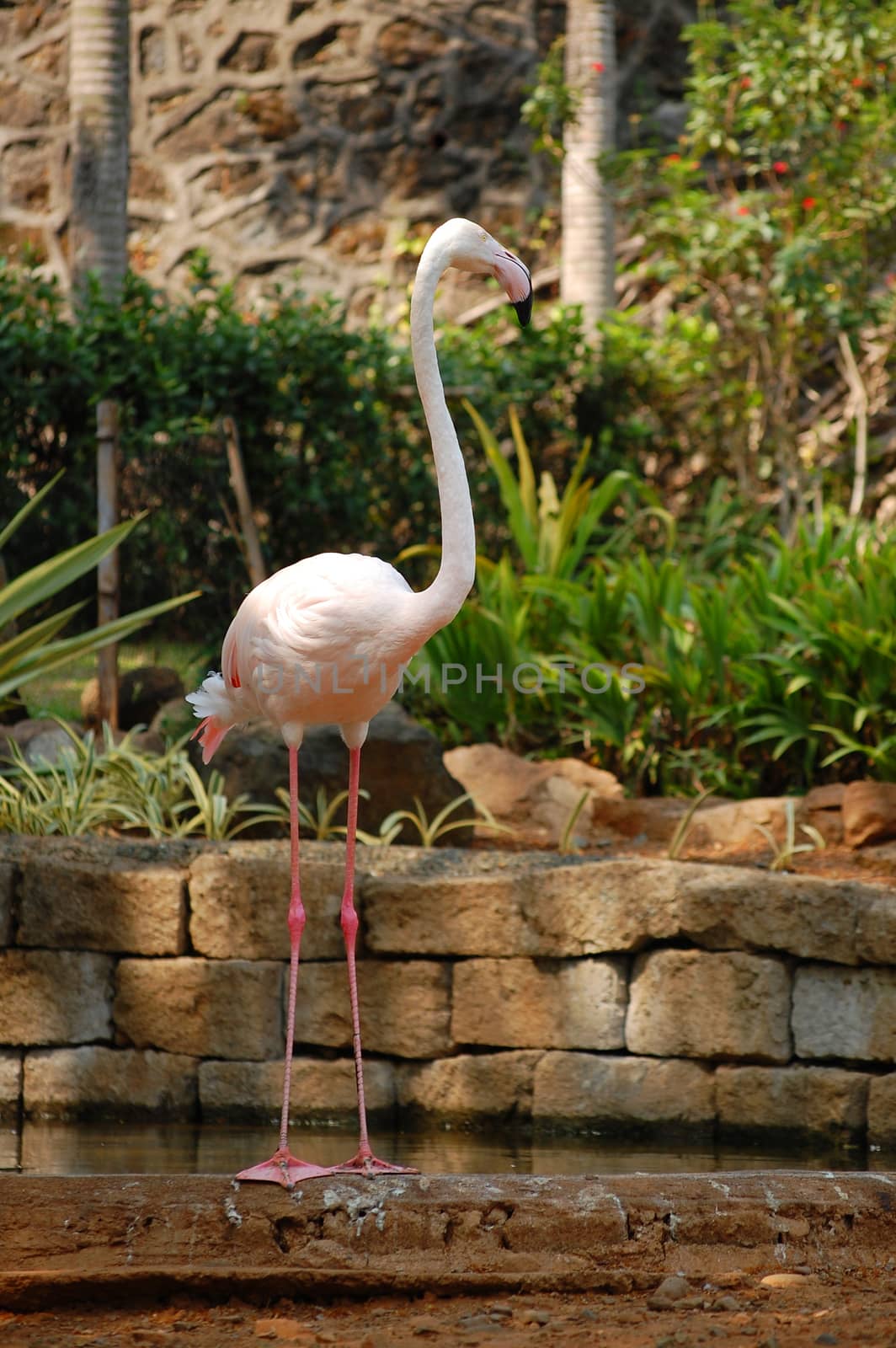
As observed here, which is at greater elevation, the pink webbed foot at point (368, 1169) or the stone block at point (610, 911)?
the stone block at point (610, 911)

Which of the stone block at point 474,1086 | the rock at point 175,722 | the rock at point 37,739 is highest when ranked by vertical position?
the rock at point 175,722

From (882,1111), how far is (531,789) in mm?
2070

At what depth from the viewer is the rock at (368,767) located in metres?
5.59

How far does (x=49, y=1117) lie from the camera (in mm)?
4852

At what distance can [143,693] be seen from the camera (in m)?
6.82

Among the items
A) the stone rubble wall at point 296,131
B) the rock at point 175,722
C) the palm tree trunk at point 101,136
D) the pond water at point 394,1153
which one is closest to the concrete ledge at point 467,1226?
the pond water at point 394,1153

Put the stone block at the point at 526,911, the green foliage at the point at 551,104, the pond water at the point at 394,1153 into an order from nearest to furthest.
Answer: the pond water at the point at 394,1153, the stone block at the point at 526,911, the green foliage at the point at 551,104

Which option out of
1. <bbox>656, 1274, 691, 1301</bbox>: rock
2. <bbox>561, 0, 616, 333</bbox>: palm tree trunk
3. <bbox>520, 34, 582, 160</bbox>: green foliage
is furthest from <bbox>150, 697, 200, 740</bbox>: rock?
<bbox>520, 34, 582, 160</bbox>: green foliage

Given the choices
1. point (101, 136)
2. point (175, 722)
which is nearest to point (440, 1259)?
point (175, 722)

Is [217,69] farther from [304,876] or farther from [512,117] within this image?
[304,876]

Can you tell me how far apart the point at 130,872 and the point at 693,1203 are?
2422 mm

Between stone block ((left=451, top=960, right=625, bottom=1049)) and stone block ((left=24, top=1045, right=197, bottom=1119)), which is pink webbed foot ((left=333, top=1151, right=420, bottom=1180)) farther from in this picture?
stone block ((left=24, top=1045, right=197, bottom=1119))

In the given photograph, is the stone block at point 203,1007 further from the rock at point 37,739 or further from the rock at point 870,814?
the rock at point 870,814

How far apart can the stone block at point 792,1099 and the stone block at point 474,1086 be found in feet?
2.05
